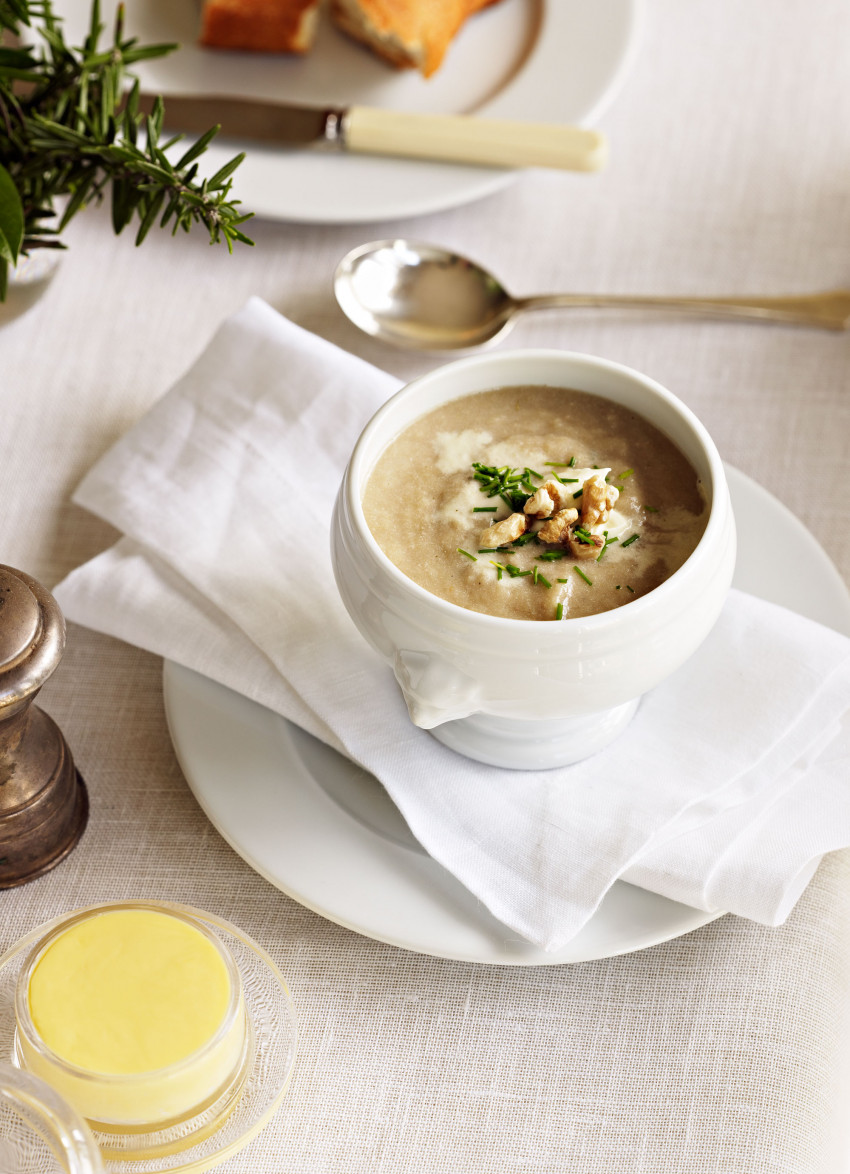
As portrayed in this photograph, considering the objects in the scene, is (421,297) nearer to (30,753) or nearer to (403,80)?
(403,80)

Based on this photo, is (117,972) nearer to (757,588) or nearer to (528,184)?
(757,588)

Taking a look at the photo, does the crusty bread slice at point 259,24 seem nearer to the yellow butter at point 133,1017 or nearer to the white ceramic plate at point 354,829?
the white ceramic plate at point 354,829

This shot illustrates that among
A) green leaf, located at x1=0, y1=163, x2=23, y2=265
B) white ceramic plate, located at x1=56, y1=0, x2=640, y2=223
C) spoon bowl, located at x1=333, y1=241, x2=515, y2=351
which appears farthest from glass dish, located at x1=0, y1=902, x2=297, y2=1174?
white ceramic plate, located at x1=56, y1=0, x2=640, y2=223

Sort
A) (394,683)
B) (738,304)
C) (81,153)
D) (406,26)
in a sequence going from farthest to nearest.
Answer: (406,26) < (738,304) < (81,153) < (394,683)


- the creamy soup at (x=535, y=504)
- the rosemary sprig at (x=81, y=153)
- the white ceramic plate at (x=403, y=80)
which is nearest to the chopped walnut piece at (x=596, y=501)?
the creamy soup at (x=535, y=504)

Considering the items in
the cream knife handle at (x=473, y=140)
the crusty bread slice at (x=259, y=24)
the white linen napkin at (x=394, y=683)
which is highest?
the crusty bread slice at (x=259, y=24)

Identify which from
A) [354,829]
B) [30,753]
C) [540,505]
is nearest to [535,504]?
[540,505]

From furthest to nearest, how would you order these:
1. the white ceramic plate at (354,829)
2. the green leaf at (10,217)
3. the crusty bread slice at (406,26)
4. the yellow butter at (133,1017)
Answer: the crusty bread slice at (406,26), the green leaf at (10,217), the white ceramic plate at (354,829), the yellow butter at (133,1017)
